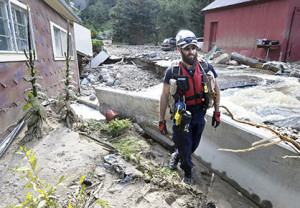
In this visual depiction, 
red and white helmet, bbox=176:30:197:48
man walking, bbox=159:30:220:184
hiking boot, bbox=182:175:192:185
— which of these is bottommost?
hiking boot, bbox=182:175:192:185

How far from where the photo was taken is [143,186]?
2.37 meters

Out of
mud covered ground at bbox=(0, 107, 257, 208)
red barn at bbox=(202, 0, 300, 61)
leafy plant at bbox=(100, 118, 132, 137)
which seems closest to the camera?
mud covered ground at bbox=(0, 107, 257, 208)

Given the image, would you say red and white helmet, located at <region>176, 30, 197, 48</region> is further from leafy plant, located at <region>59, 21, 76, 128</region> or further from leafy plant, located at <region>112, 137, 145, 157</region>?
leafy plant, located at <region>59, 21, 76, 128</region>

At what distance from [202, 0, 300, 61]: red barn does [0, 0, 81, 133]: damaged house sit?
12.1 meters

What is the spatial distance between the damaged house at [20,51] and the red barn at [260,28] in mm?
12094

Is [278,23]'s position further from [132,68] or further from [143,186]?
[143,186]

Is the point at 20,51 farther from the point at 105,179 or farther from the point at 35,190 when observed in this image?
the point at 35,190

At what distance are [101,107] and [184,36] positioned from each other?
401cm

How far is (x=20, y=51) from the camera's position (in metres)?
4.35

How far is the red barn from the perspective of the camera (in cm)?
1164

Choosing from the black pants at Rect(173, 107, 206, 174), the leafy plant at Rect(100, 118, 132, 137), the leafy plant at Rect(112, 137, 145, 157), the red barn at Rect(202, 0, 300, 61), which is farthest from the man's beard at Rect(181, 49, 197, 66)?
the red barn at Rect(202, 0, 300, 61)

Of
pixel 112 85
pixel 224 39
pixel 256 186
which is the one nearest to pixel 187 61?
pixel 256 186

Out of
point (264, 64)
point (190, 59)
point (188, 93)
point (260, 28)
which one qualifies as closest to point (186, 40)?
point (190, 59)

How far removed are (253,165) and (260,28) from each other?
14.0 meters
